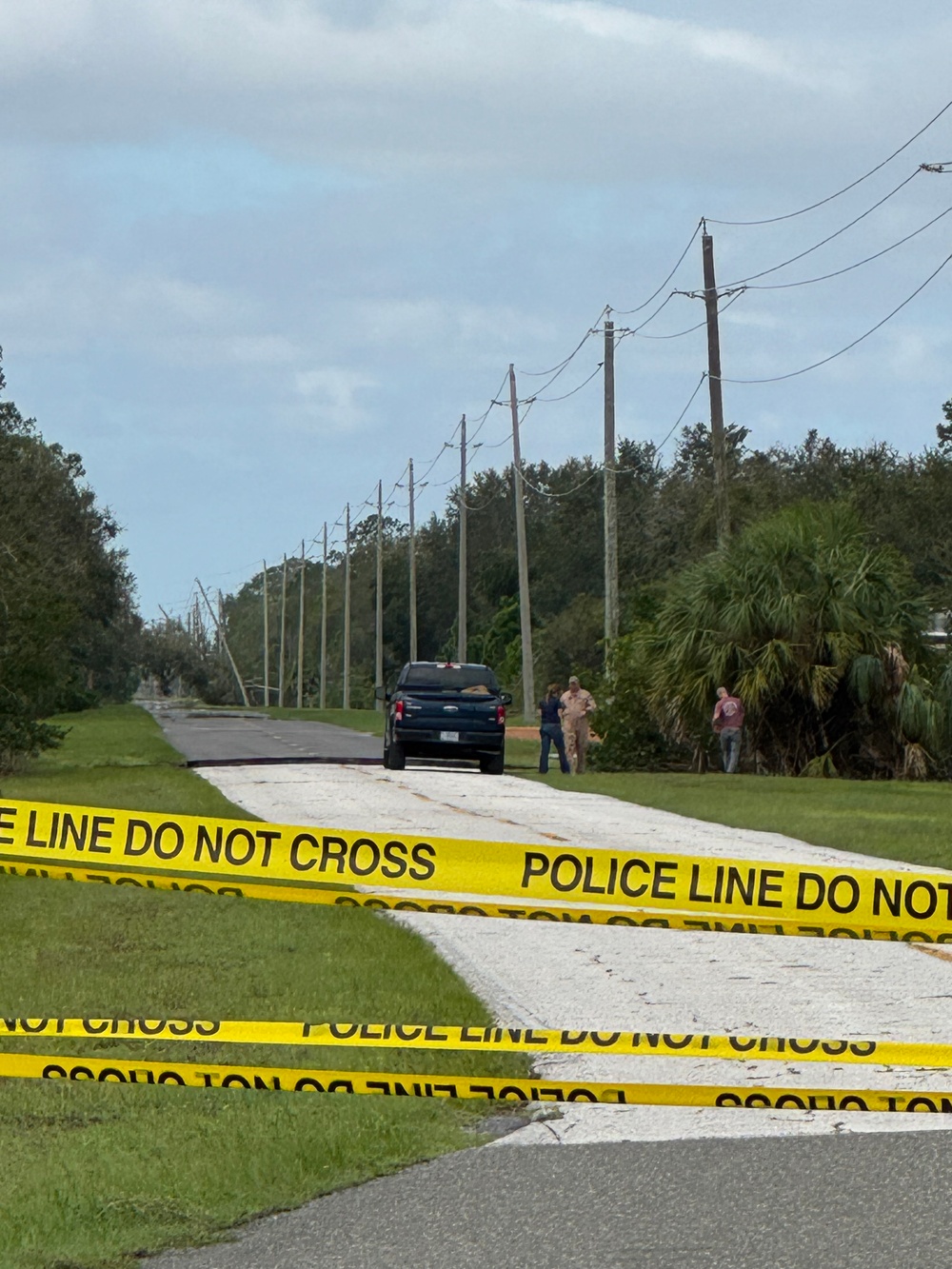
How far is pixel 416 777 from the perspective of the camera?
92.5 ft

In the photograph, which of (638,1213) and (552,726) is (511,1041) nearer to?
(638,1213)

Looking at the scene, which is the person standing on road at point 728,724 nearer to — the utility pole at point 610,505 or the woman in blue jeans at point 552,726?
the woman in blue jeans at point 552,726

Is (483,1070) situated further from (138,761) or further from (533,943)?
(138,761)

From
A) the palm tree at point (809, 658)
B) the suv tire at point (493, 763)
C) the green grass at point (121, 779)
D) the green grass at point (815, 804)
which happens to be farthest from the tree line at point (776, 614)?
the green grass at point (121, 779)

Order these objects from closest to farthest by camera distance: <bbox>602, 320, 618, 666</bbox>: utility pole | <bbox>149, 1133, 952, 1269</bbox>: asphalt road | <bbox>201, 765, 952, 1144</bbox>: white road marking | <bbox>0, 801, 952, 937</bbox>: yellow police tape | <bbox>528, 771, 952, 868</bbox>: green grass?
<bbox>149, 1133, 952, 1269</bbox>: asphalt road → <bbox>0, 801, 952, 937</bbox>: yellow police tape → <bbox>201, 765, 952, 1144</bbox>: white road marking → <bbox>528, 771, 952, 868</bbox>: green grass → <bbox>602, 320, 618, 666</bbox>: utility pole

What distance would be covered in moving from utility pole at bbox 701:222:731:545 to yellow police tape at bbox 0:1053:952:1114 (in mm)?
29667

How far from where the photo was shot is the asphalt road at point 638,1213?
486cm

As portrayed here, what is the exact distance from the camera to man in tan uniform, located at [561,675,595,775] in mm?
30578

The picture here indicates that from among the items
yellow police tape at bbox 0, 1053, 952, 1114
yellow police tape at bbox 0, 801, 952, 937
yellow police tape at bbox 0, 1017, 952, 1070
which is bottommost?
yellow police tape at bbox 0, 1053, 952, 1114

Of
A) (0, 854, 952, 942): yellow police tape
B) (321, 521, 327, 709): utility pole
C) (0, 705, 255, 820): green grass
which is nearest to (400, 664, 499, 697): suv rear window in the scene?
(0, 705, 255, 820): green grass

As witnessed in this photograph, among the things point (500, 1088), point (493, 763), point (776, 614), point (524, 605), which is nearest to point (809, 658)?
point (776, 614)

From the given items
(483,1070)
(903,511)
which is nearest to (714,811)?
(483,1070)

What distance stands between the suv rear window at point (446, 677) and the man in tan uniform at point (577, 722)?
4.27 ft

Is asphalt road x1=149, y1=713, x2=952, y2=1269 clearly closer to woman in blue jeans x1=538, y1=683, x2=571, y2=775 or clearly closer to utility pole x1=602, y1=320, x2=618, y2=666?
woman in blue jeans x1=538, y1=683, x2=571, y2=775
